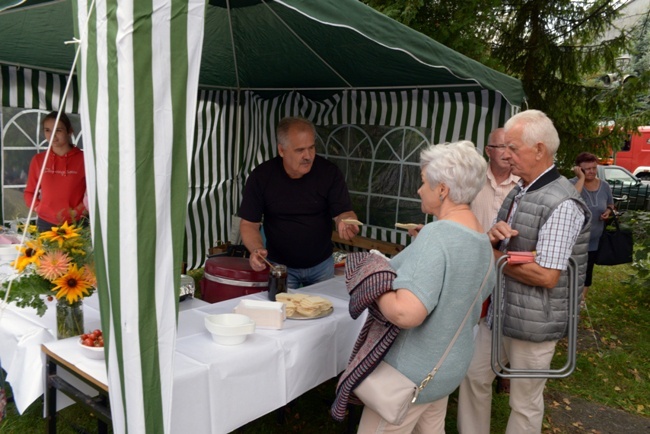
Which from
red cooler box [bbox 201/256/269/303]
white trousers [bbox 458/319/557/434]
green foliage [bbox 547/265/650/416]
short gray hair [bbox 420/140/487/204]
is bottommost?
green foliage [bbox 547/265/650/416]

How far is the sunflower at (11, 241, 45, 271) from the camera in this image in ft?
6.80

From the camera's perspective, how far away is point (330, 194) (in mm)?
3531

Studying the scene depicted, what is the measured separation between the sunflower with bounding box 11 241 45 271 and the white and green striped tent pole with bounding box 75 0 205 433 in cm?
64

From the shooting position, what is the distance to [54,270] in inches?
83.6

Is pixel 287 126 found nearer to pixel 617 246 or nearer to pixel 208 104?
pixel 208 104

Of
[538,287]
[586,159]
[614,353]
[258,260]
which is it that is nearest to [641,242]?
[586,159]

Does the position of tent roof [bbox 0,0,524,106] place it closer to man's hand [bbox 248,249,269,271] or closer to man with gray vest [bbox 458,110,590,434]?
man with gray vest [bbox 458,110,590,434]

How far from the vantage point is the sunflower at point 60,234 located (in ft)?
7.13

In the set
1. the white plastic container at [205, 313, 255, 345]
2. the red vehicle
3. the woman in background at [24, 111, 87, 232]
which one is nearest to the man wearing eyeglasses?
the white plastic container at [205, 313, 255, 345]

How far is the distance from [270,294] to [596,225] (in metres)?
4.24

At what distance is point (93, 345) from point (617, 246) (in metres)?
5.11

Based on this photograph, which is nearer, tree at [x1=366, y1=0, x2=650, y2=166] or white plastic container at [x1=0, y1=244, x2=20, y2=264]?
white plastic container at [x1=0, y1=244, x2=20, y2=264]

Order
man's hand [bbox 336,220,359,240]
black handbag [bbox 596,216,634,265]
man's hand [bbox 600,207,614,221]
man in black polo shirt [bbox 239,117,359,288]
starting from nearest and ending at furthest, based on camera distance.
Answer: man's hand [bbox 336,220,359,240] < man in black polo shirt [bbox 239,117,359,288] < black handbag [bbox 596,216,634,265] < man's hand [bbox 600,207,614,221]

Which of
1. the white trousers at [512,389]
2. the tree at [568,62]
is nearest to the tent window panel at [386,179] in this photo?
the tree at [568,62]
